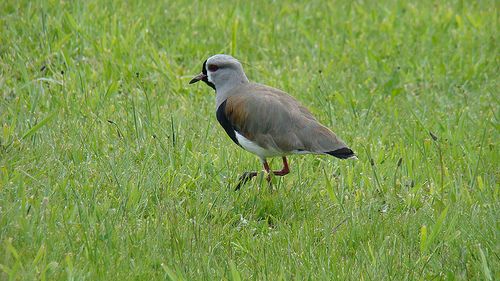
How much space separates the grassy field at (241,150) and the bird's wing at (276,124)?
0.94 ft

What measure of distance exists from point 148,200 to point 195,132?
1.59 m

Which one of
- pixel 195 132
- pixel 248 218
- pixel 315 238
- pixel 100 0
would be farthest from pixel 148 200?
pixel 100 0

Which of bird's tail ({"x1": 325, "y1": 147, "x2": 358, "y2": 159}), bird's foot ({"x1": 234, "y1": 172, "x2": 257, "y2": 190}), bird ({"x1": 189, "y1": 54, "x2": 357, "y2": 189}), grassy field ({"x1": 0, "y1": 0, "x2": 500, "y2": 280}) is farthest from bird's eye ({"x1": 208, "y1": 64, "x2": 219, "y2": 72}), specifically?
bird's tail ({"x1": 325, "y1": 147, "x2": 358, "y2": 159})

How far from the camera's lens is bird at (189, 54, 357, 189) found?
625cm

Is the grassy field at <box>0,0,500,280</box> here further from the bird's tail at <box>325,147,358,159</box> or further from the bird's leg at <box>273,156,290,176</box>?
the bird's tail at <box>325,147,358,159</box>

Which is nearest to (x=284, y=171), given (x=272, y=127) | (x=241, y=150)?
(x=272, y=127)

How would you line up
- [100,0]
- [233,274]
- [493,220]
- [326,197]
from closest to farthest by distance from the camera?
[233,274]
[493,220]
[326,197]
[100,0]

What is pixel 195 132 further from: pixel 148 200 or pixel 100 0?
pixel 100 0

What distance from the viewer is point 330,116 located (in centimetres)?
784

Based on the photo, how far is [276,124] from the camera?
6395 millimetres

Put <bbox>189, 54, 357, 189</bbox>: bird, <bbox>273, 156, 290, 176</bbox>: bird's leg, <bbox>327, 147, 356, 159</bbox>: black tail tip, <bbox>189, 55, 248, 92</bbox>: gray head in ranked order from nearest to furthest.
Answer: <bbox>327, 147, 356, 159</bbox>: black tail tip
<bbox>189, 54, 357, 189</bbox>: bird
<bbox>273, 156, 290, 176</bbox>: bird's leg
<bbox>189, 55, 248, 92</bbox>: gray head

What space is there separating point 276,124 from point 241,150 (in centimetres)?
86

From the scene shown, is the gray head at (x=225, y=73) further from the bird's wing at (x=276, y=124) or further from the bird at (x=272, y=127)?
the bird's wing at (x=276, y=124)

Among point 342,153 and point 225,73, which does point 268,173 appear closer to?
point 342,153
